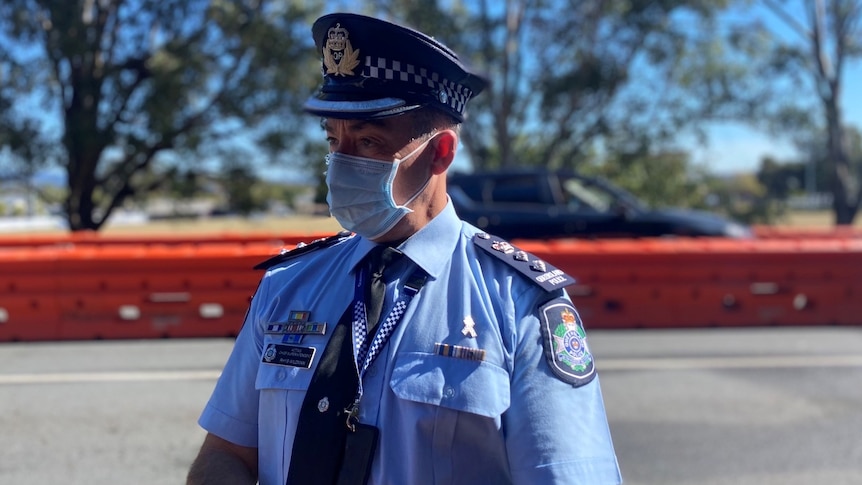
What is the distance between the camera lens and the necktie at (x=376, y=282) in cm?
A: 159

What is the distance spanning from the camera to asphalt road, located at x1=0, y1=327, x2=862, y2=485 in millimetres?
4586

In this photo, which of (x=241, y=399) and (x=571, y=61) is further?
(x=571, y=61)

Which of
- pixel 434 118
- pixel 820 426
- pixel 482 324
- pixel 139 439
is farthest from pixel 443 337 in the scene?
pixel 820 426

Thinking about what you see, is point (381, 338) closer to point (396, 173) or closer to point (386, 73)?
point (396, 173)

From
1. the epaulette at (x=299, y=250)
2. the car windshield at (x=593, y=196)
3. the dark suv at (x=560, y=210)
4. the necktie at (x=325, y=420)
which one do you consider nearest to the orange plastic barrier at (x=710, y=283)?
the dark suv at (x=560, y=210)

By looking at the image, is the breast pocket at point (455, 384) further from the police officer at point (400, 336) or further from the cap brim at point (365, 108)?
the cap brim at point (365, 108)

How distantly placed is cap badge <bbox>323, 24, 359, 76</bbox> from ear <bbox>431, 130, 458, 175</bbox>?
23 centimetres

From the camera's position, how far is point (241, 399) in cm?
173

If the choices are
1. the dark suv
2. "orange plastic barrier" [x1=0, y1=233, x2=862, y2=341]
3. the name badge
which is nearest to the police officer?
the name badge

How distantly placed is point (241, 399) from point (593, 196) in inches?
373

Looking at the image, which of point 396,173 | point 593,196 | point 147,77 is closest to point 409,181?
point 396,173

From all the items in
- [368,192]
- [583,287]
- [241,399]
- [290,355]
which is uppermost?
[368,192]

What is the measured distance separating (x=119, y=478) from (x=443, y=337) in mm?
3553

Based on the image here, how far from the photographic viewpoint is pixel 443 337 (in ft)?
5.03
